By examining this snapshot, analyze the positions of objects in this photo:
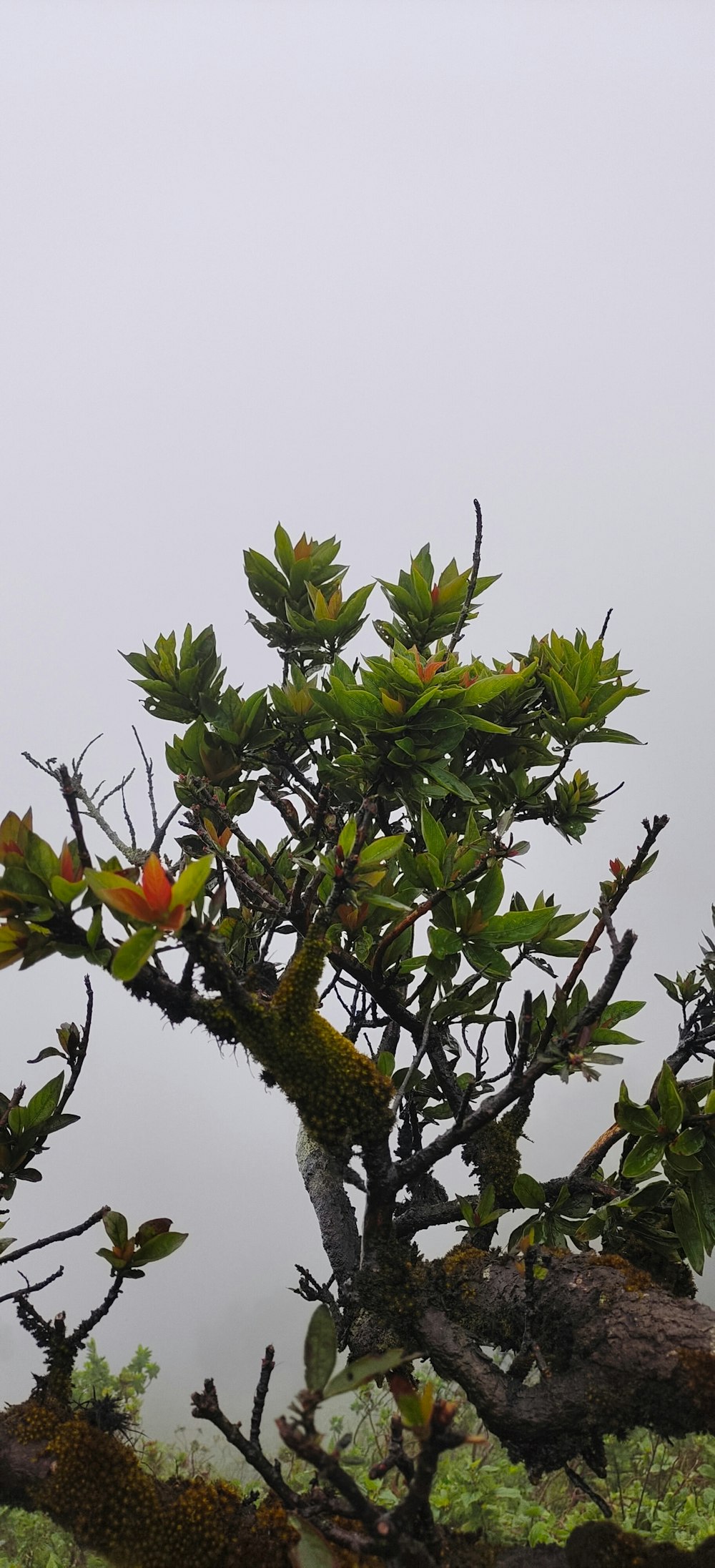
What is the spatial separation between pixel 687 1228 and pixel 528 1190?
13.8 inches

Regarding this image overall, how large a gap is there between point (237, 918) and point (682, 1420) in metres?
1.47

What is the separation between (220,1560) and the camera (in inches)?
51.4

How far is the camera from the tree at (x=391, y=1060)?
1.26 m

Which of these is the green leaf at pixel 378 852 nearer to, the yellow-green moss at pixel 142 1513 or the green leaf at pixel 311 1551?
the green leaf at pixel 311 1551

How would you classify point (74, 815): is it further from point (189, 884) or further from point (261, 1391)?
point (261, 1391)

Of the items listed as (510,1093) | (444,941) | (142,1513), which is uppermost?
(444,941)

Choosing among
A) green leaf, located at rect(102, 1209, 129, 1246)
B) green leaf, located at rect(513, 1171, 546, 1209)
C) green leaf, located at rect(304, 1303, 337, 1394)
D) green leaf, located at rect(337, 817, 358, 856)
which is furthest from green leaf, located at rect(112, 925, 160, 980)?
green leaf, located at rect(513, 1171, 546, 1209)

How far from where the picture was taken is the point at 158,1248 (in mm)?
1617

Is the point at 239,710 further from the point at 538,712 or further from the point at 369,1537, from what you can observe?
the point at 369,1537

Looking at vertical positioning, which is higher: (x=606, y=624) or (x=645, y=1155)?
(x=606, y=624)

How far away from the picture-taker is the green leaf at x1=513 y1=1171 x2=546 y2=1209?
189 centimetres

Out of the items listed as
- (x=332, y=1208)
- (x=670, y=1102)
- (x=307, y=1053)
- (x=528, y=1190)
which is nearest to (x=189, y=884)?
(x=307, y=1053)

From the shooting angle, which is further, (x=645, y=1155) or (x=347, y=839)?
(x=645, y=1155)

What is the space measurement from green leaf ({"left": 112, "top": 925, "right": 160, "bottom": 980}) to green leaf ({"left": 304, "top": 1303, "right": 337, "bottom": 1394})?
531 millimetres
